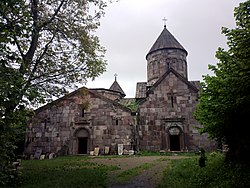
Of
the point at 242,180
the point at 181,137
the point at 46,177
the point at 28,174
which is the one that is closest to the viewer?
the point at 242,180

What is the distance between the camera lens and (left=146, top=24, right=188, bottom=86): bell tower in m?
25.8

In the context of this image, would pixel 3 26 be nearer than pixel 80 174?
Yes

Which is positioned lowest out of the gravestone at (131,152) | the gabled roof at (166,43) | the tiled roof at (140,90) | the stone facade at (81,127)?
the gravestone at (131,152)

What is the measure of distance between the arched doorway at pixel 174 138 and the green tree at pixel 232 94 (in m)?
9.66

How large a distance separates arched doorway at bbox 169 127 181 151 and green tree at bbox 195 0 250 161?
31.7 ft

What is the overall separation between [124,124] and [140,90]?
7710mm

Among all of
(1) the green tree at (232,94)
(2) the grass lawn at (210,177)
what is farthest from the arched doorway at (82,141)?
(1) the green tree at (232,94)

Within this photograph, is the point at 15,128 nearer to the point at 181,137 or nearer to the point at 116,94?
the point at 181,137

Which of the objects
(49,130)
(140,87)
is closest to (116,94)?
(140,87)

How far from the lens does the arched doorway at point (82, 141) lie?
63.9 feet

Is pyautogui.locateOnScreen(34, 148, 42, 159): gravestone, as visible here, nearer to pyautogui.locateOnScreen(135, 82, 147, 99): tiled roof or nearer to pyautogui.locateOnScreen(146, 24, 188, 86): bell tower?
pyautogui.locateOnScreen(135, 82, 147, 99): tiled roof

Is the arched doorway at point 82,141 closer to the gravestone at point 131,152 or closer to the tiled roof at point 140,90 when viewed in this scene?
the gravestone at point 131,152

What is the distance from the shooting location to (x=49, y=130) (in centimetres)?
1980

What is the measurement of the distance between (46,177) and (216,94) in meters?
7.61
